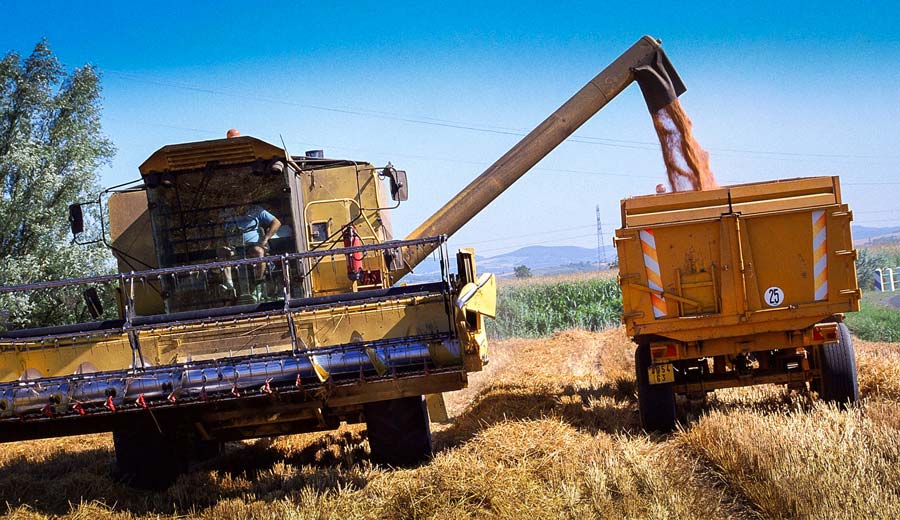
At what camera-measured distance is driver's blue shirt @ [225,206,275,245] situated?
27.3 feet

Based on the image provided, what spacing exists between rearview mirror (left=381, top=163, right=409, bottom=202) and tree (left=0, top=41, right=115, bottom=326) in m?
9.34

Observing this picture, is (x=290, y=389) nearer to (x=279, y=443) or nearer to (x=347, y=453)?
(x=347, y=453)

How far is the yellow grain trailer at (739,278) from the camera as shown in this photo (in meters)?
7.59

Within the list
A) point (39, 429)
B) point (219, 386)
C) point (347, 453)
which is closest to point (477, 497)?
point (219, 386)

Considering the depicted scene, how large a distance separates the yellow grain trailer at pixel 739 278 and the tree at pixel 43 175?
462 inches

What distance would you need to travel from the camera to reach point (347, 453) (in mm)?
7957

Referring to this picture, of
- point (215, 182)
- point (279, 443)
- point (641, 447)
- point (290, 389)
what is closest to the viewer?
point (290, 389)

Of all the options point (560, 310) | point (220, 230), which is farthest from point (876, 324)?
point (220, 230)

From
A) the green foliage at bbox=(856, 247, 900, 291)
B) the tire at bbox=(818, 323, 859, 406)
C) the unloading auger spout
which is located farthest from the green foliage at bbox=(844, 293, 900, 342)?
the tire at bbox=(818, 323, 859, 406)

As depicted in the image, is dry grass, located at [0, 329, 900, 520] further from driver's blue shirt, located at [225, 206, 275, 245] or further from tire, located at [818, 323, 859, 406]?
driver's blue shirt, located at [225, 206, 275, 245]

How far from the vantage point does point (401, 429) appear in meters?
6.78

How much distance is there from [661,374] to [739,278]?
104 cm

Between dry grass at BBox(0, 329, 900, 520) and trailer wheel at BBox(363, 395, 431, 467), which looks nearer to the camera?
dry grass at BBox(0, 329, 900, 520)

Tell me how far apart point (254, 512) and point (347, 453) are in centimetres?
220
